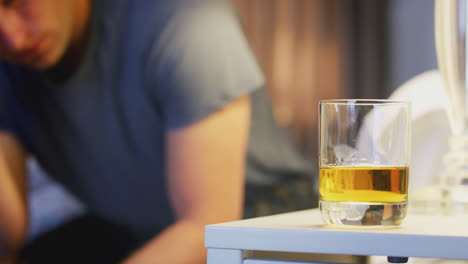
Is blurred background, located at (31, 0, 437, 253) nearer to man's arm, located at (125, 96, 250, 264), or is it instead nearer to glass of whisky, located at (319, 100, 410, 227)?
man's arm, located at (125, 96, 250, 264)

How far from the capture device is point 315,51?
3.14 meters

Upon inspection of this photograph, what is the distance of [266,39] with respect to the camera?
120 inches

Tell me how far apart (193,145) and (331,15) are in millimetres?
2056

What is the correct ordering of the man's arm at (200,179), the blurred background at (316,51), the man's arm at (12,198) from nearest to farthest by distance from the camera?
the man's arm at (200,179), the man's arm at (12,198), the blurred background at (316,51)

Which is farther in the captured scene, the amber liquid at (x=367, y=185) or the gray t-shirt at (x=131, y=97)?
the gray t-shirt at (x=131, y=97)

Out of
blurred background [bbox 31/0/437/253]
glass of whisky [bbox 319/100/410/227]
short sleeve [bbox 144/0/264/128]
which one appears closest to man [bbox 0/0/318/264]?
short sleeve [bbox 144/0/264/128]

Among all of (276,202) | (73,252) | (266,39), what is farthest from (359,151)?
(266,39)

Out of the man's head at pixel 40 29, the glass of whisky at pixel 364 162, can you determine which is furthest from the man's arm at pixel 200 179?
the glass of whisky at pixel 364 162

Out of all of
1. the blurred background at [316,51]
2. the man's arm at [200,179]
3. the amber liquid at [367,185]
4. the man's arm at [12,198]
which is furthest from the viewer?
the blurred background at [316,51]

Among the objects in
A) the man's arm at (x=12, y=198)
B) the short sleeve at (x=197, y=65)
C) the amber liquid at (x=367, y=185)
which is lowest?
the man's arm at (x=12, y=198)

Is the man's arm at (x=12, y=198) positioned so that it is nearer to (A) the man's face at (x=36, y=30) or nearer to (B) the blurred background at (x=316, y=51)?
(A) the man's face at (x=36, y=30)

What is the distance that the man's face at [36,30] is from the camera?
1310 mm

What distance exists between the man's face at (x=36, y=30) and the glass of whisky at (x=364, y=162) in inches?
36.8

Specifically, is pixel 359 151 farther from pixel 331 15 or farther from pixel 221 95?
pixel 331 15
